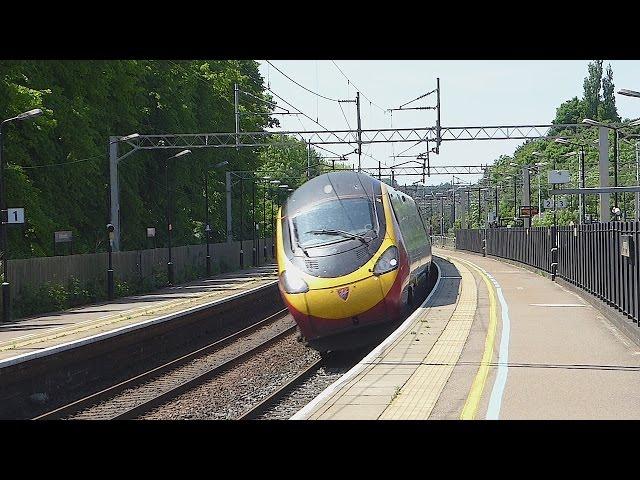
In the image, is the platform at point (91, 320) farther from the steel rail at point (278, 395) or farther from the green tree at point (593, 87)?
the green tree at point (593, 87)

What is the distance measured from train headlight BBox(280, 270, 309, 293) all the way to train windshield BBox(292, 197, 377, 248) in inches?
26.7

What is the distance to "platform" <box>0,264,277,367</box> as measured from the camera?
2298 centimetres

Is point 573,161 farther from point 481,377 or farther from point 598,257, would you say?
point 481,377

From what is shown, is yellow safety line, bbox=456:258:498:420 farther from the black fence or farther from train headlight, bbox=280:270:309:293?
train headlight, bbox=280:270:309:293

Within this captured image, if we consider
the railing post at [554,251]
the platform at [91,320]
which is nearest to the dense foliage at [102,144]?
the platform at [91,320]

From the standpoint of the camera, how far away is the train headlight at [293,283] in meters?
20.4

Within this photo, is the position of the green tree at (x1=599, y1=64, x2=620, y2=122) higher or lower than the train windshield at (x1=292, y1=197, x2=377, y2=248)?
higher

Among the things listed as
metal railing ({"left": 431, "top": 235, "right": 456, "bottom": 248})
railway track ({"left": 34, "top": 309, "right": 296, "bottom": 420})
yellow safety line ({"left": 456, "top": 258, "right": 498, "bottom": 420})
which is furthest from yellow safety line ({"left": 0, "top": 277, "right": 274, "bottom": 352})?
metal railing ({"left": 431, "top": 235, "right": 456, "bottom": 248})

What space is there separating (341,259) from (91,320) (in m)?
11.9

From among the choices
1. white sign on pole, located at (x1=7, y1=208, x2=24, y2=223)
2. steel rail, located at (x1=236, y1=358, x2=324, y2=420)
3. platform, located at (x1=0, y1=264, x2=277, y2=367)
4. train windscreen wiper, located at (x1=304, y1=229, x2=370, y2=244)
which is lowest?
steel rail, located at (x1=236, y1=358, x2=324, y2=420)

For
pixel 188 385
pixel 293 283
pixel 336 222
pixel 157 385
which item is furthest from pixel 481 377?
pixel 157 385

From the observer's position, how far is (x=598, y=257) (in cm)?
2464
